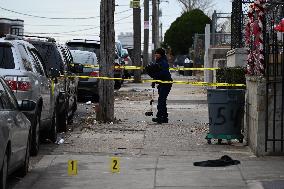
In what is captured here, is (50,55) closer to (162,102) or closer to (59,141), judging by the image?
(59,141)

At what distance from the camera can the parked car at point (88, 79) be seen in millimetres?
25375

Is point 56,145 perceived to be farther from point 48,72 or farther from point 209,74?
point 209,74

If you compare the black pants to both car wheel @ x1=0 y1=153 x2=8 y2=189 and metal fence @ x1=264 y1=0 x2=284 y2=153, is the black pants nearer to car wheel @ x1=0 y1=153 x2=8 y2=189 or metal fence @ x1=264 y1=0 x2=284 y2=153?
metal fence @ x1=264 y1=0 x2=284 y2=153

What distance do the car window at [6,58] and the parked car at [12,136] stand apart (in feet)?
6.79

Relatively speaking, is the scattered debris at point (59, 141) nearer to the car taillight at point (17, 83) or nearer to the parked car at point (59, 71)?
the parked car at point (59, 71)

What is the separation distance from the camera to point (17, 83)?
12.8 metres

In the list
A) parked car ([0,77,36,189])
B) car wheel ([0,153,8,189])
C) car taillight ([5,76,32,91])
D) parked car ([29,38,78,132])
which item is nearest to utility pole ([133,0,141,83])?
parked car ([29,38,78,132])

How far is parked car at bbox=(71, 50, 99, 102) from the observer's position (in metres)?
25.4

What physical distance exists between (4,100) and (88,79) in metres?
15.2

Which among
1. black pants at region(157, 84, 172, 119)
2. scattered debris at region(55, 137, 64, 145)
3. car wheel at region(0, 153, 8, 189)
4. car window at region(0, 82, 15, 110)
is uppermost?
car window at region(0, 82, 15, 110)

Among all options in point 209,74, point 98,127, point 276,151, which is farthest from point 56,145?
point 209,74

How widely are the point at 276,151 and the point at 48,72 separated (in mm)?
4889

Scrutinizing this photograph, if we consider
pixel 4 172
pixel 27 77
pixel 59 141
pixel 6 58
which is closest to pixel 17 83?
pixel 27 77

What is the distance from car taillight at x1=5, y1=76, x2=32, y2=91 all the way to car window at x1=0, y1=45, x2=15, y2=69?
25 cm
